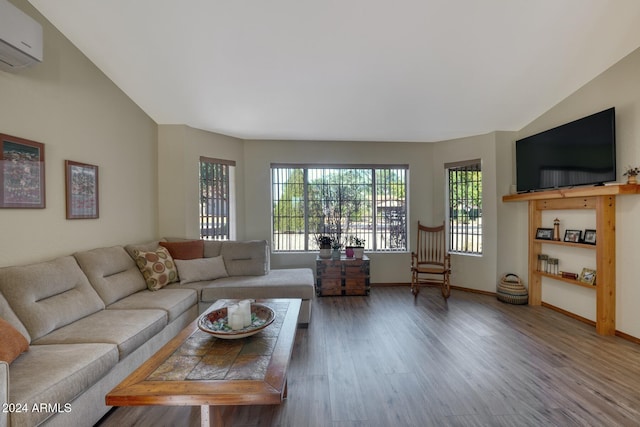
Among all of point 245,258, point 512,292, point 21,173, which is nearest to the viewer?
point 21,173

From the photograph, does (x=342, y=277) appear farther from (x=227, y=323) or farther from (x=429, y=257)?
(x=227, y=323)

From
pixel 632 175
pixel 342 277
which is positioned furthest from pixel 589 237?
pixel 342 277

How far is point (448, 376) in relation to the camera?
2189 millimetres

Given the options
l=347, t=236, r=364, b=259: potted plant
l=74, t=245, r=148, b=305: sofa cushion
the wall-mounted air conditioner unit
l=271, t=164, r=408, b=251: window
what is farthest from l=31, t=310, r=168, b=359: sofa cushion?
l=347, t=236, r=364, b=259: potted plant

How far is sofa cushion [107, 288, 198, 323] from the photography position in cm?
248

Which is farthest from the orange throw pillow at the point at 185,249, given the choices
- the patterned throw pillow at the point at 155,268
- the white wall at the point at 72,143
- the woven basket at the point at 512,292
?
the woven basket at the point at 512,292

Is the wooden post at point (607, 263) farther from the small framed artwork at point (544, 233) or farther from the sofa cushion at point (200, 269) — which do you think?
the sofa cushion at point (200, 269)

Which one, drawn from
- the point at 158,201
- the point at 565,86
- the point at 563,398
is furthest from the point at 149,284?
the point at 565,86

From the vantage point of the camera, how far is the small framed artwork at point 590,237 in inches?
120

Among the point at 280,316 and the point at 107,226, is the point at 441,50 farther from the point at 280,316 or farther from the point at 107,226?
the point at 107,226

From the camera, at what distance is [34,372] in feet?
4.68

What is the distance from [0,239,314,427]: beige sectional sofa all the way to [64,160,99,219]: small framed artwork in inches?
16.2

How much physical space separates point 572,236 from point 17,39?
5389 millimetres

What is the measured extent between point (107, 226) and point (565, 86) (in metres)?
5.32
